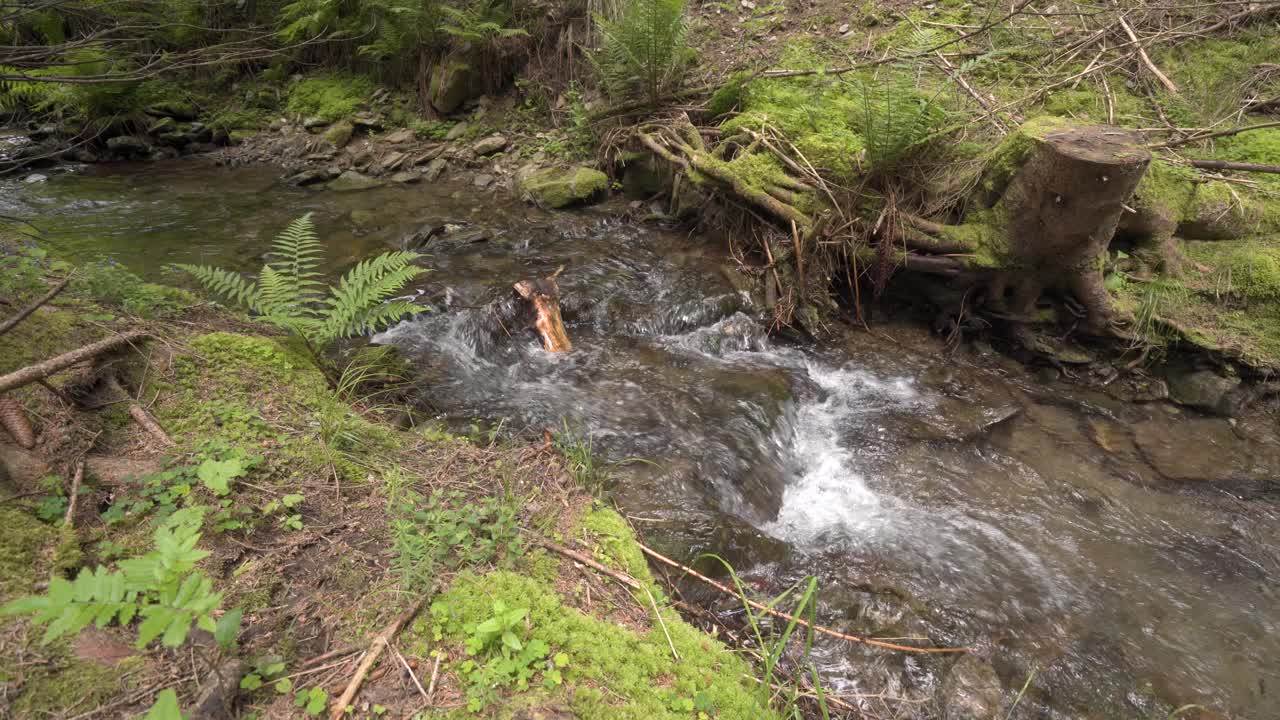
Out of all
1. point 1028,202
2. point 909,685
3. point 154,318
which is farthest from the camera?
point 1028,202

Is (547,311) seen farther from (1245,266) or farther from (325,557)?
(1245,266)

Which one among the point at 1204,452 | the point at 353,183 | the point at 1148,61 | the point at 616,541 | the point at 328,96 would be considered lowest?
the point at 1204,452

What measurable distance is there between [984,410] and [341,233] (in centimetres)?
744

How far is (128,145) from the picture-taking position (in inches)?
430

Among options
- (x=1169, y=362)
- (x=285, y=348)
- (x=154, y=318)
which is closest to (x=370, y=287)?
(x=285, y=348)

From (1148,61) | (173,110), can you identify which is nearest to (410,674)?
(1148,61)

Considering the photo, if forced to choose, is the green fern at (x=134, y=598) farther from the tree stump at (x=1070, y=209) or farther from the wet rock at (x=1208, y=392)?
the wet rock at (x=1208, y=392)

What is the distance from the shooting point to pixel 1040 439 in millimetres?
4480

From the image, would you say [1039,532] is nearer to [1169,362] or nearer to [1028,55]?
[1169,362]

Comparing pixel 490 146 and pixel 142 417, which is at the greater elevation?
pixel 490 146

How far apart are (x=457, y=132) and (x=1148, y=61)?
31.6ft

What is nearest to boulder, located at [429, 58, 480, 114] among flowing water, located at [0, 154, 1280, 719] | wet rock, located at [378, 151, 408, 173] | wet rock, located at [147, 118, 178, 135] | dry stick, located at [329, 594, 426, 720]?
wet rock, located at [378, 151, 408, 173]

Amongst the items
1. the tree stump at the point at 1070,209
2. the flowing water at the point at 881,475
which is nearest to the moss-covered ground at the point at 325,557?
the flowing water at the point at 881,475

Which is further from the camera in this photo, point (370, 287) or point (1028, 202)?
point (1028, 202)
